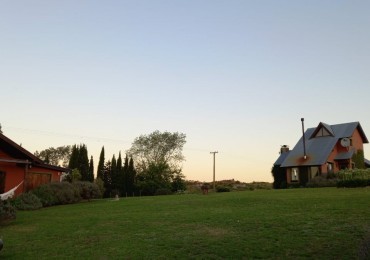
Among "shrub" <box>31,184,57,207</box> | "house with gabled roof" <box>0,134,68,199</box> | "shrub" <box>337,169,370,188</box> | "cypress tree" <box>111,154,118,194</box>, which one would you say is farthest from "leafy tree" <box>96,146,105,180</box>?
"shrub" <box>337,169,370,188</box>

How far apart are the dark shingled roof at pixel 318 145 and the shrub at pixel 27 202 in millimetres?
29952

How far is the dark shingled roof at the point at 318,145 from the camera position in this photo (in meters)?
41.6

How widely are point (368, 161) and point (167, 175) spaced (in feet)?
93.3

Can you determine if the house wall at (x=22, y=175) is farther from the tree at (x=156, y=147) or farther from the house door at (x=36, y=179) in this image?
the tree at (x=156, y=147)

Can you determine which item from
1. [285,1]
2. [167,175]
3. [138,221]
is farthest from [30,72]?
[167,175]

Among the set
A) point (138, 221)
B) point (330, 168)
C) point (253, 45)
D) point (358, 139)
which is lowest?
point (138, 221)

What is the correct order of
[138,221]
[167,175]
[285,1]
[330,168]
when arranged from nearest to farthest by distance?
[138,221] → [285,1] → [330,168] → [167,175]

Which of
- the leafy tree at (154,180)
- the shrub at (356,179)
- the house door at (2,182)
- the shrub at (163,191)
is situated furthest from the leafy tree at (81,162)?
the shrub at (356,179)

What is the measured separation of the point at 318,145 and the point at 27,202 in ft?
110

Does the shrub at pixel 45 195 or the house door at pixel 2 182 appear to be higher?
the house door at pixel 2 182

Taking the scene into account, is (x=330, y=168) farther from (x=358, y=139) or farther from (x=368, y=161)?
(x=368, y=161)

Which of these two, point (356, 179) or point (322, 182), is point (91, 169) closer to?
point (322, 182)

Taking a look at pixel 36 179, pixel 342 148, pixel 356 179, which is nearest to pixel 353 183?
pixel 356 179

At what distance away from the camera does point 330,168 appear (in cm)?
4247
